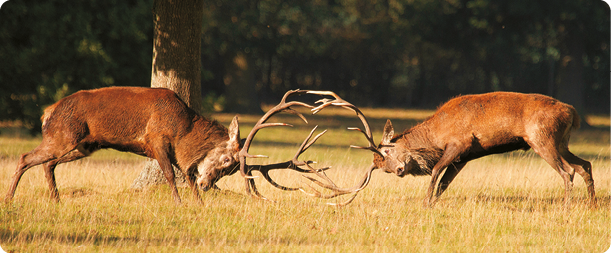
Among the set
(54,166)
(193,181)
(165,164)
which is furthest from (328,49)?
(165,164)

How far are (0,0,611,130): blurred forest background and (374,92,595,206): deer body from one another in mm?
7433

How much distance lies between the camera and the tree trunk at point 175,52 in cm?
887

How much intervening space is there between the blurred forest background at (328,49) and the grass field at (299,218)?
4185 millimetres

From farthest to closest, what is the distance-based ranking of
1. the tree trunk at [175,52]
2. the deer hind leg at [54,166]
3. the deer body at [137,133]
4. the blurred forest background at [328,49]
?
the blurred forest background at [328,49] < the tree trunk at [175,52] < the deer hind leg at [54,166] < the deer body at [137,133]

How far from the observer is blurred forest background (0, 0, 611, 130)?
44.9 feet

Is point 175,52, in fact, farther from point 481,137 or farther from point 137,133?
point 481,137

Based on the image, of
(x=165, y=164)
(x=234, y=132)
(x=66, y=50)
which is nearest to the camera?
(x=165, y=164)

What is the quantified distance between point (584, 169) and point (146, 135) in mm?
6215

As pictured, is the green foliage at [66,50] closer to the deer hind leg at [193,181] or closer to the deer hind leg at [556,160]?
the deer hind leg at [193,181]

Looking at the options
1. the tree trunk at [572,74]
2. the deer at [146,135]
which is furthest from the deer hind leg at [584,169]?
the tree trunk at [572,74]

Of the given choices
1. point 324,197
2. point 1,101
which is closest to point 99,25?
point 1,101

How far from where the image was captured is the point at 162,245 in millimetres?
5793

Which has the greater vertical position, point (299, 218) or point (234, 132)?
point (234, 132)

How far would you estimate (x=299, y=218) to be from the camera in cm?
725
